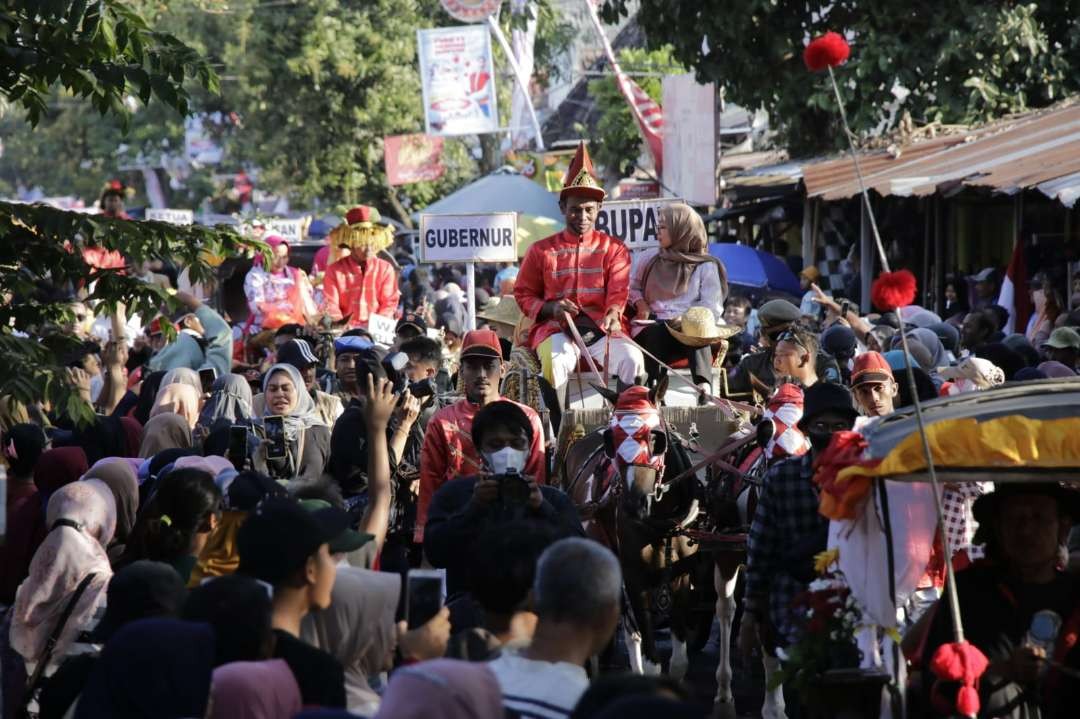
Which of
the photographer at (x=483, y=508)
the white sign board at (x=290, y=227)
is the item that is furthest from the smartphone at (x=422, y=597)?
the white sign board at (x=290, y=227)

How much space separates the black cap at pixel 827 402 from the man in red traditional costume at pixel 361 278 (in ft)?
33.8

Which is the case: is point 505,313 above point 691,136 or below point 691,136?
below

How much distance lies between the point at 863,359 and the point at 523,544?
481 centimetres

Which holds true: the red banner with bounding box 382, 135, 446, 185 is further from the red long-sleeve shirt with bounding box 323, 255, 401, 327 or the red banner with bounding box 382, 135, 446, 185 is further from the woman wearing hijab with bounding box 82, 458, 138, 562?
the woman wearing hijab with bounding box 82, 458, 138, 562

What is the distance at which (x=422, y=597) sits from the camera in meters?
5.90

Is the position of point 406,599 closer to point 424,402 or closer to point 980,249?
point 424,402

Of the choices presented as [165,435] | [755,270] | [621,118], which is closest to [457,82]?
[621,118]

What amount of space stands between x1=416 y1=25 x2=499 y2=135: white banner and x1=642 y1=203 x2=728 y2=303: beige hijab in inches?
924

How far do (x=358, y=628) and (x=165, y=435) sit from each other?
18.2 feet

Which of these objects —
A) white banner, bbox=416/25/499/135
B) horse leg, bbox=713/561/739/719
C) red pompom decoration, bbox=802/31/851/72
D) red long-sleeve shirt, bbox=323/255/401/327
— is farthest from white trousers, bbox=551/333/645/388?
white banner, bbox=416/25/499/135

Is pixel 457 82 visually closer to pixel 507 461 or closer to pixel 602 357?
pixel 602 357

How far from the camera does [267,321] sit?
61.5 feet

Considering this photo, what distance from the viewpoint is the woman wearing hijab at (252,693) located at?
5.27 m

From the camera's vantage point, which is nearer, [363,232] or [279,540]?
[279,540]
